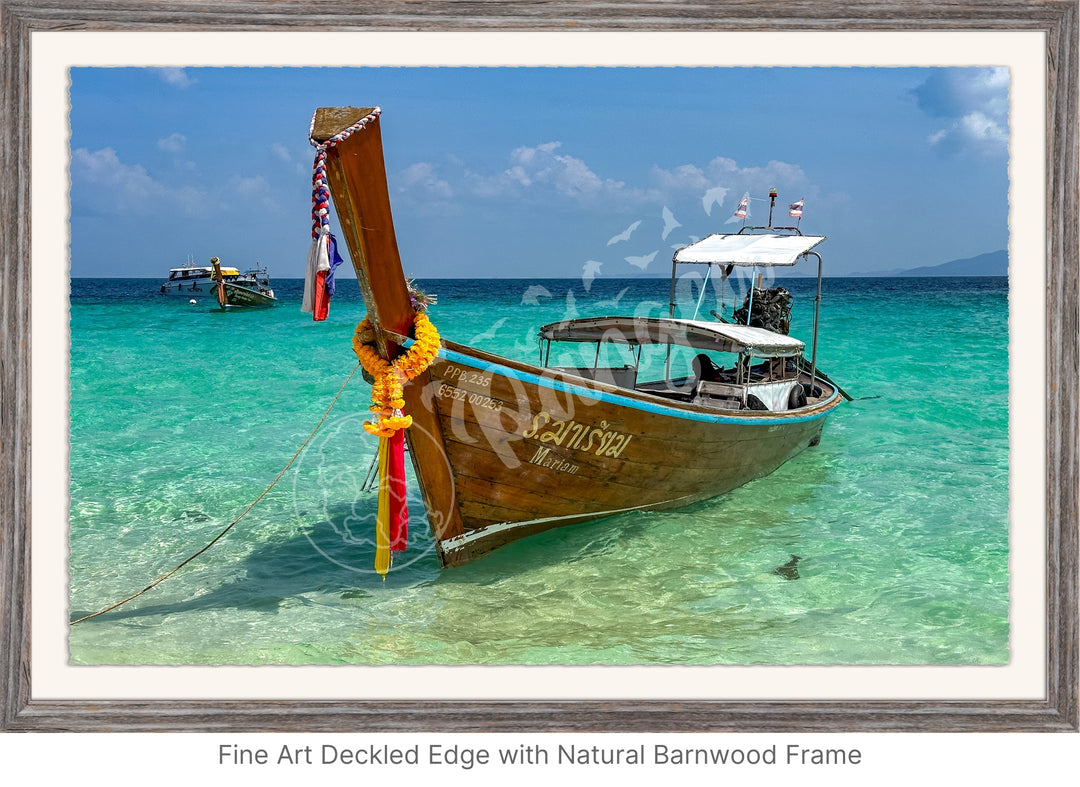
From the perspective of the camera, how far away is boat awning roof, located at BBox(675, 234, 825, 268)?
10.0 m

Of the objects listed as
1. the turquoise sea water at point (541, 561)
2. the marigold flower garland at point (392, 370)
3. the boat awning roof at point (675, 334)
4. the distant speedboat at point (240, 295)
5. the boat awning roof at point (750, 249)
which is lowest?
the turquoise sea water at point (541, 561)

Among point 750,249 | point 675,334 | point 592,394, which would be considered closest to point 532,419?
point 592,394

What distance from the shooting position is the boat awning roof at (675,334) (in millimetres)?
8664

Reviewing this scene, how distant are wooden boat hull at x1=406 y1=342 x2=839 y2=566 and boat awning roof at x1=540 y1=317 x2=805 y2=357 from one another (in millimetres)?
856

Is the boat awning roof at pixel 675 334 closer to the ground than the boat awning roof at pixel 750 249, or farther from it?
closer to the ground

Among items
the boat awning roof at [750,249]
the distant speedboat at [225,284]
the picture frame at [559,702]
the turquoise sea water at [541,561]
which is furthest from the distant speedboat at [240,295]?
the picture frame at [559,702]

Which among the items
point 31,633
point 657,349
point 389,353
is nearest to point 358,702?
point 31,633

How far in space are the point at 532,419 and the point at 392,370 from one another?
135 cm

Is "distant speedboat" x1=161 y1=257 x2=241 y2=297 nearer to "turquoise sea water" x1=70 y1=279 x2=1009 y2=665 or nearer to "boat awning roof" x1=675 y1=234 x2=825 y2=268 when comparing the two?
"turquoise sea water" x1=70 y1=279 x2=1009 y2=665

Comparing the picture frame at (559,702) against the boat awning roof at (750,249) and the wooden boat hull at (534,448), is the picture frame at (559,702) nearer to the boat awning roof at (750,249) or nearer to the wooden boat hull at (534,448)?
the wooden boat hull at (534,448)

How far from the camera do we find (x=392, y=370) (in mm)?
5805

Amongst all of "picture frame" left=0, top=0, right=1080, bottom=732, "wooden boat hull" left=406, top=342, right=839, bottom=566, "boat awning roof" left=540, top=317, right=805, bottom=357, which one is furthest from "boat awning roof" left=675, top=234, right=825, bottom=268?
"picture frame" left=0, top=0, right=1080, bottom=732

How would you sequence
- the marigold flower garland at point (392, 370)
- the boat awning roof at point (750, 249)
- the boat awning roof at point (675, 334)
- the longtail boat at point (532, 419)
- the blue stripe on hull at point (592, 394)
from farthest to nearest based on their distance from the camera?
the boat awning roof at point (750, 249) < the boat awning roof at point (675, 334) < the blue stripe on hull at point (592, 394) < the marigold flower garland at point (392, 370) < the longtail boat at point (532, 419)

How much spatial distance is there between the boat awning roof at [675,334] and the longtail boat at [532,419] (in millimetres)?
18
